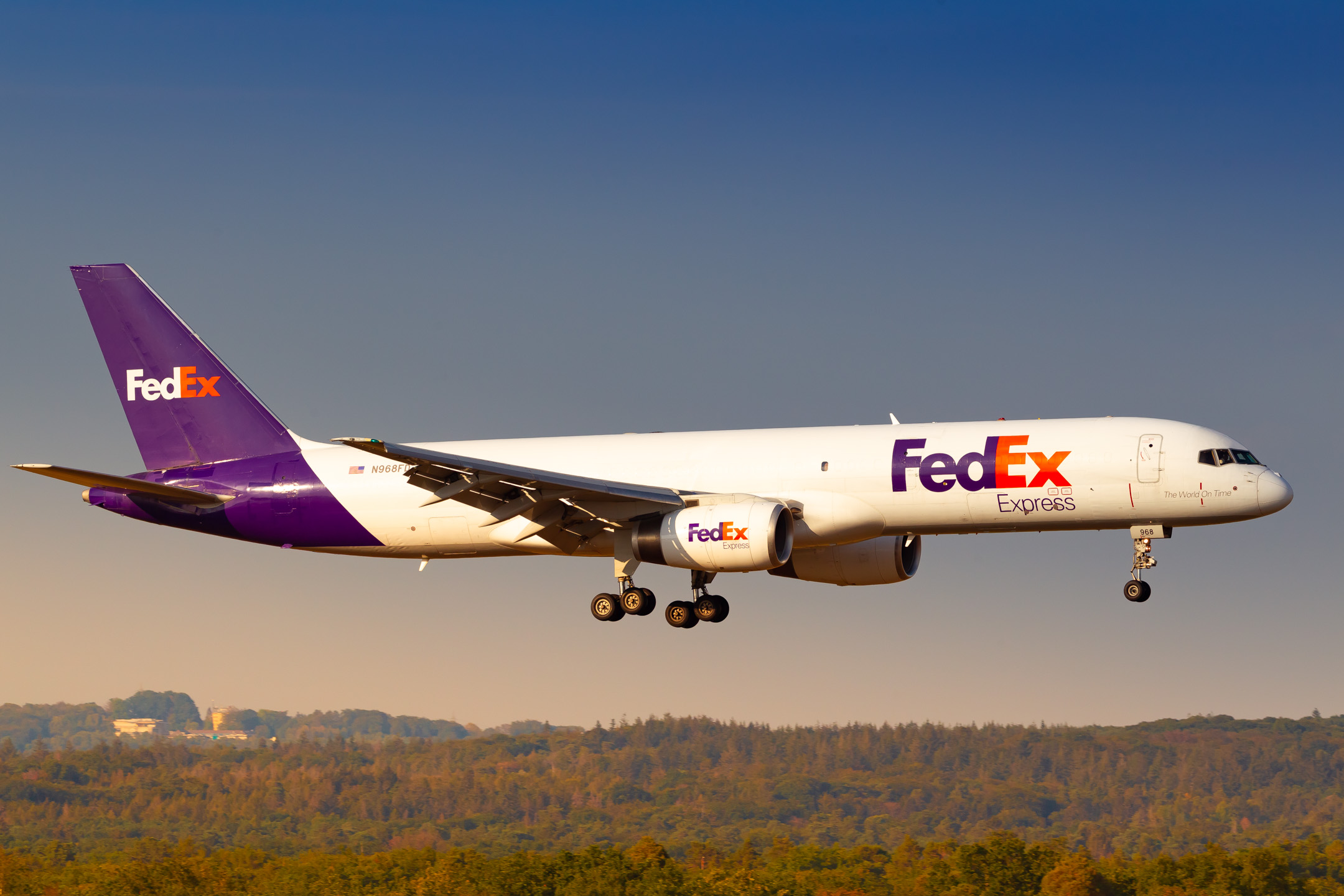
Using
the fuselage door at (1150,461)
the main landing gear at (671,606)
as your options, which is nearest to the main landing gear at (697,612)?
the main landing gear at (671,606)

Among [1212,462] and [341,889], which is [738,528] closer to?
[1212,462]

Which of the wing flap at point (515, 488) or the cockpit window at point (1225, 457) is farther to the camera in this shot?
the cockpit window at point (1225, 457)

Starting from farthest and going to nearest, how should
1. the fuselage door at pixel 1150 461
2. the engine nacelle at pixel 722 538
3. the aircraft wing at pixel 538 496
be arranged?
the engine nacelle at pixel 722 538 < the fuselage door at pixel 1150 461 < the aircraft wing at pixel 538 496

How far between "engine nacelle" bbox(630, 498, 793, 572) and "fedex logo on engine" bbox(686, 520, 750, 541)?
0.7 inches

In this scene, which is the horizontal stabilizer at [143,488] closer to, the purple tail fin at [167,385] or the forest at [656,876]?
the purple tail fin at [167,385]

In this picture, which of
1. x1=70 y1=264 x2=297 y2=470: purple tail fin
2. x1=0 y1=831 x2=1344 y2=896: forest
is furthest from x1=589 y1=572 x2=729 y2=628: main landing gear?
x1=0 y1=831 x2=1344 y2=896: forest

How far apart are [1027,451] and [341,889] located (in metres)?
131

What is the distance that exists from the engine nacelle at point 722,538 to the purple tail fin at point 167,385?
1498 cm

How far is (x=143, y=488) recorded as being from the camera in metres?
47.2

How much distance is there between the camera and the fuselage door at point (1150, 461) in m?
39.8

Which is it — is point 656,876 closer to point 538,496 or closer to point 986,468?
point 538,496

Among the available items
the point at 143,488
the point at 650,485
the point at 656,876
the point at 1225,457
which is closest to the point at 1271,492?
the point at 1225,457

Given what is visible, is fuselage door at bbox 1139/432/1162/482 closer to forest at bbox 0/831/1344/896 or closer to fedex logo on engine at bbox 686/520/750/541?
fedex logo on engine at bbox 686/520/750/541

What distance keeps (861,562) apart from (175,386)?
78.5 feet
